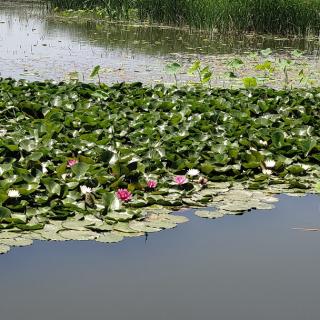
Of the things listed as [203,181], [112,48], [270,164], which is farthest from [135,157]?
[112,48]

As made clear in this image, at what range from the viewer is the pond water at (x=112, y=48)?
8.72m

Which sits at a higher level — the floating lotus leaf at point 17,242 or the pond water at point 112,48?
the pond water at point 112,48

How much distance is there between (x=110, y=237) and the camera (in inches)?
126

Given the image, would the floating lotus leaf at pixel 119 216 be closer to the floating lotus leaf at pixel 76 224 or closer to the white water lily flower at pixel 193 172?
the floating lotus leaf at pixel 76 224

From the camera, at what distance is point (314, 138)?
5039mm

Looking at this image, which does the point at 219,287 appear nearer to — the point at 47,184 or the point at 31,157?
the point at 47,184

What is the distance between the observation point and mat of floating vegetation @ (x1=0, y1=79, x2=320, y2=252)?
3.43 metres

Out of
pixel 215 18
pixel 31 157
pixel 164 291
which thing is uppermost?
pixel 215 18

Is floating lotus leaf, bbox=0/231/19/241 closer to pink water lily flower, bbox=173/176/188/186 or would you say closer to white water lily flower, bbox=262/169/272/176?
pink water lily flower, bbox=173/176/188/186

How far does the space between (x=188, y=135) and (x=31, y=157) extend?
130cm

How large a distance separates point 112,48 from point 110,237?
855cm

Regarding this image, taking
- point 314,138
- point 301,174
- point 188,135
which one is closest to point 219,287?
point 301,174

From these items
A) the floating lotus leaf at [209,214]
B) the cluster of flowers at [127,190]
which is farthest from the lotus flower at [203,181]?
the floating lotus leaf at [209,214]

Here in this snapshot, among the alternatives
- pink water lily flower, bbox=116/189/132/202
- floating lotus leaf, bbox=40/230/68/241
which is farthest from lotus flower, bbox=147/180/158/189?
floating lotus leaf, bbox=40/230/68/241
